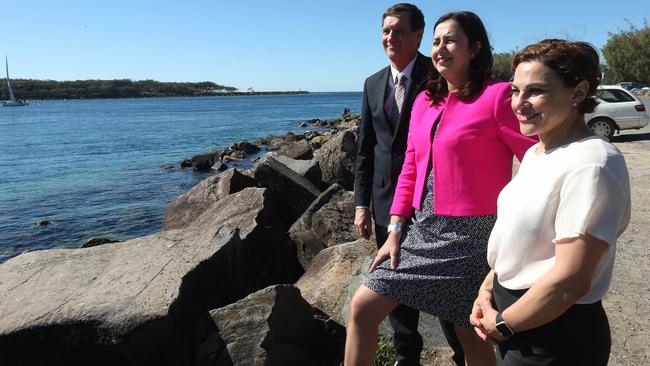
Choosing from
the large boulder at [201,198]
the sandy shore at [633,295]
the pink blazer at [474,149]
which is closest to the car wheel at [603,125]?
the sandy shore at [633,295]

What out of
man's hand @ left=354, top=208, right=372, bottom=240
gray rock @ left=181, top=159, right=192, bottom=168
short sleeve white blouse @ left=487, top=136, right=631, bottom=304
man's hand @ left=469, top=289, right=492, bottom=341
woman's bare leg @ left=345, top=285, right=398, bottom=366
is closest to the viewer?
short sleeve white blouse @ left=487, top=136, right=631, bottom=304

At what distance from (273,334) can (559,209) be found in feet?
8.22

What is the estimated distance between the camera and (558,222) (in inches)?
59.6

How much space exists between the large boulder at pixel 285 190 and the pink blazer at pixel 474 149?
6552mm

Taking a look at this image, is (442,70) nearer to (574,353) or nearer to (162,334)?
(574,353)

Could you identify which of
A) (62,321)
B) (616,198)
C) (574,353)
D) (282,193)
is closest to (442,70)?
(616,198)

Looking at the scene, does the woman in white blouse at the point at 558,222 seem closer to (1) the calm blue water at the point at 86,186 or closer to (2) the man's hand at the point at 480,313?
(2) the man's hand at the point at 480,313

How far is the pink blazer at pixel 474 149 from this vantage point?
224cm

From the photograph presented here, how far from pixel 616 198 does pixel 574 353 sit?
516 mm

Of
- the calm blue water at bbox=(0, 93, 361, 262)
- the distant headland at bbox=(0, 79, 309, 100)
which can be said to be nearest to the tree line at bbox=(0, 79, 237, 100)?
the distant headland at bbox=(0, 79, 309, 100)

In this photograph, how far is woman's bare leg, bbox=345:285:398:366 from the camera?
A: 2.47 meters

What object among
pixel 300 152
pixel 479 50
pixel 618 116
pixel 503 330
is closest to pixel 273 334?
pixel 503 330

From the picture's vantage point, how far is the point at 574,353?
5.29 ft

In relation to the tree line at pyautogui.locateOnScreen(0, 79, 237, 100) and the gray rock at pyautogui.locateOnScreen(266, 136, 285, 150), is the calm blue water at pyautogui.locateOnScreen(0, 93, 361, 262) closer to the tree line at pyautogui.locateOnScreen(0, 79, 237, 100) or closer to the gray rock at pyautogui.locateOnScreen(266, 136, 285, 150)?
the gray rock at pyautogui.locateOnScreen(266, 136, 285, 150)
